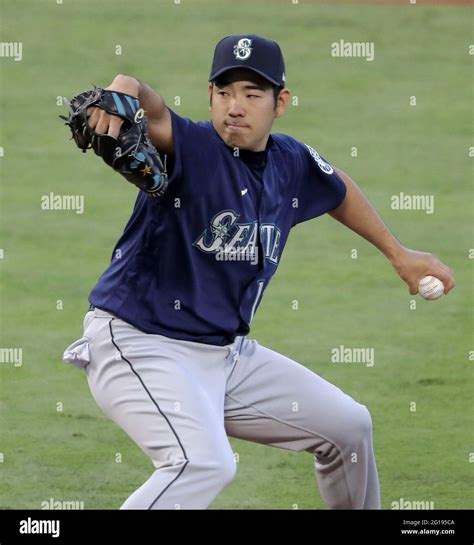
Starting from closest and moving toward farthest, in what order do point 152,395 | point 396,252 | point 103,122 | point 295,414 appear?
point 103,122
point 152,395
point 295,414
point 396,252

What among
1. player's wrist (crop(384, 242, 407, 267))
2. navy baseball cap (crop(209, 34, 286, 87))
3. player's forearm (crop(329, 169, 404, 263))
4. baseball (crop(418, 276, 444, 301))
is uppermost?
navy baseball cap (crop(209, 34, 286, 87))

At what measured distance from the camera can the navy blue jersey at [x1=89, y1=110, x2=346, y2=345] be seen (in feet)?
15.0

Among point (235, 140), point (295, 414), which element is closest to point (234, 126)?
point (235, 140)

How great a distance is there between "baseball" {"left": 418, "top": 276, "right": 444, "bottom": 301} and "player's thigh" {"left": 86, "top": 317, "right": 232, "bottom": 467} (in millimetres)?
1185

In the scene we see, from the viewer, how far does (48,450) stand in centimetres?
671

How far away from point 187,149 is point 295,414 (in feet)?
3.77

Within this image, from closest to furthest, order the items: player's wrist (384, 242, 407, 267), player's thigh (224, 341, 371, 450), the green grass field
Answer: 1. player's thigh (224, 341, 371, 450)
2. player's wrist (384, 242, 407, 267)
3. the green grass field

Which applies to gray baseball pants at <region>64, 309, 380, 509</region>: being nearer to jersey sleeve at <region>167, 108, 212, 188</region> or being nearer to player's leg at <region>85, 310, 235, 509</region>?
player's leg at <region>85, 310, 235, 509</region>

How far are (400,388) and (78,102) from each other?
423 centimetres

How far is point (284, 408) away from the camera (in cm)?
493

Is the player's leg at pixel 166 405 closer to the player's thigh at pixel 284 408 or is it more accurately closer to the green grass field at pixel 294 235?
the player's thigh at pixel 284 408

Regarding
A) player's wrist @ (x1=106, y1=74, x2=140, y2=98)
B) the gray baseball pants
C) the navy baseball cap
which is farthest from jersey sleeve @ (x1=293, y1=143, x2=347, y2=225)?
player's wrist @ (x1=106, y1=74, x2=140, y2=98)

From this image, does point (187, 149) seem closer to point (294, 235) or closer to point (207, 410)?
point (207, 410)
